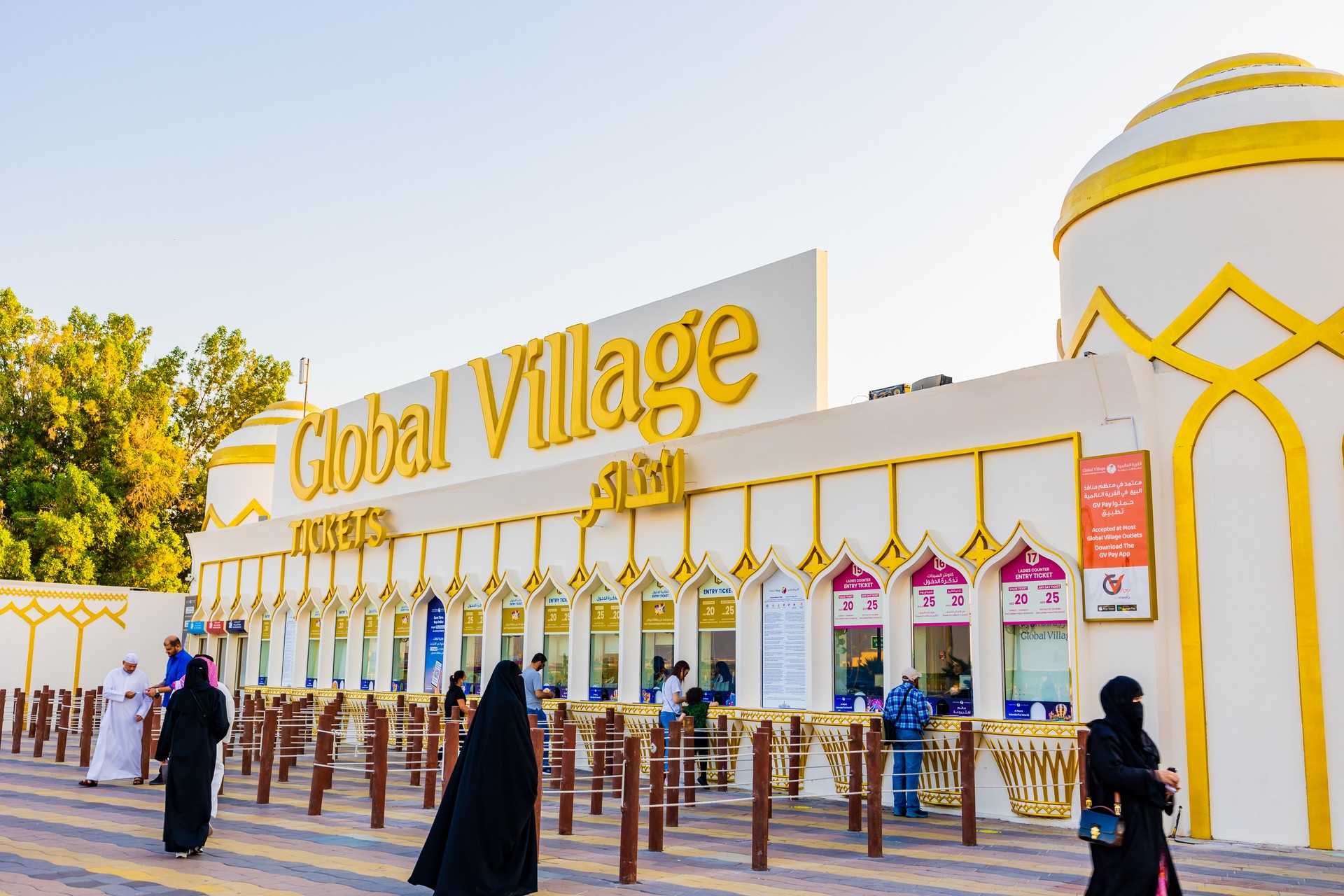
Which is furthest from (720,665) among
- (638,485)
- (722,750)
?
(638,485)

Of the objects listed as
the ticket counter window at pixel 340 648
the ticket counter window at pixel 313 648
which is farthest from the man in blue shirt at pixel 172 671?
the ticket counter window at pixel 313 648

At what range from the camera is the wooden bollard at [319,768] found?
11305mm

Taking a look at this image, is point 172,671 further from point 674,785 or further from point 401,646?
point 674,785

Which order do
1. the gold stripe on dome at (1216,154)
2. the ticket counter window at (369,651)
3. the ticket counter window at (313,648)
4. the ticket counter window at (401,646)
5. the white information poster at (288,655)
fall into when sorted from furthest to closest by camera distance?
the white information poster at (288,655) < the ticket counter window at (313,648) < the ticket counter window at (369,651) < the ticket counter window at (401,646) < the gold stripe on dome at (1216,154)

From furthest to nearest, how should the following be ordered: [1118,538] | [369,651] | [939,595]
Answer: [369,651], [939,595], [1118,538]

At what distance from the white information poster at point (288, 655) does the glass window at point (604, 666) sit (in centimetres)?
915

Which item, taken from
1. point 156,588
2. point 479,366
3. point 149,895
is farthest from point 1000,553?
point 156,588

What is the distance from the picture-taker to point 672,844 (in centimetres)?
977

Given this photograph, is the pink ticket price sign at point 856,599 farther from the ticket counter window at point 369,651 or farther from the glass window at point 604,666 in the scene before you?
the ticket counter window at point 369,651

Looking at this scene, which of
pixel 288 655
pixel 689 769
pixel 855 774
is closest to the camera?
pixel 855 774

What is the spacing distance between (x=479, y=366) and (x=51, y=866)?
1285 cm

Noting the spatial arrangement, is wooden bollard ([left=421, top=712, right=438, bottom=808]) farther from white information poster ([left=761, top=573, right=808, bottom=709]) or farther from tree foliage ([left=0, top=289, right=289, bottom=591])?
tree foliage ([left=0, top=289, right=289, bottom=591])

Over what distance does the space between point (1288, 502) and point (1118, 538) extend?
149cm

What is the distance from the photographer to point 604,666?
54.9ft
